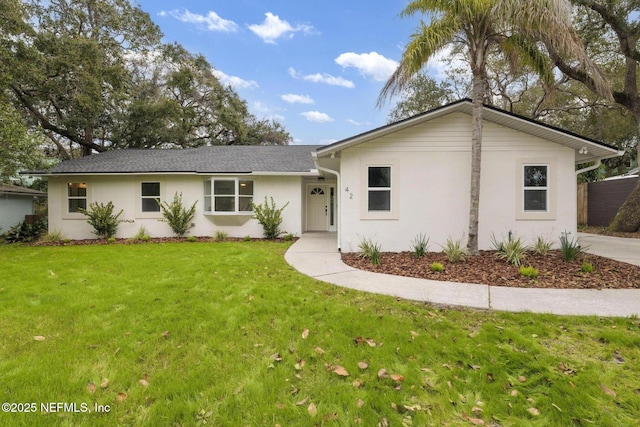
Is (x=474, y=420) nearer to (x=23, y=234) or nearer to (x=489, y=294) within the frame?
(x=489, y=294)

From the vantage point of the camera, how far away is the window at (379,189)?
312 inches

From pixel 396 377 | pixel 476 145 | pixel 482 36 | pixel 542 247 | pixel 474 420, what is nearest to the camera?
pixel 474 420

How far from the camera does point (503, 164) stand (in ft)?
25.3

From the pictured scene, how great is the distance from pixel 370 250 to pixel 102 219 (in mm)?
10182

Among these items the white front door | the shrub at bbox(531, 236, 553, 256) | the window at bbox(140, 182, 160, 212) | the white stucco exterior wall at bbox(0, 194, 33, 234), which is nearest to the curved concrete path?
the shrub at bbox(531, 236, 553, 256)

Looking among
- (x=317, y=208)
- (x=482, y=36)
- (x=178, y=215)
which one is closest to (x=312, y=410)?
(x=482, y=36)

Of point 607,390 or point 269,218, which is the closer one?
point 607,390

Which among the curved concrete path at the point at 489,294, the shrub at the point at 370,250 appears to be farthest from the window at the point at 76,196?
the shrub at the point at 370,250

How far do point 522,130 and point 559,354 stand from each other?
264 inches

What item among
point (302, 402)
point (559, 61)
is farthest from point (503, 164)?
point (302, 402)

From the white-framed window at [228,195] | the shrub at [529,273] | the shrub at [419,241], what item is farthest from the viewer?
the white-framed window at [228,195]

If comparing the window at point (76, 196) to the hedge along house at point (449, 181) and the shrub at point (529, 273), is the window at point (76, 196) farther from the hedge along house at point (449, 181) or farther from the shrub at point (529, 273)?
the shrub at point (529, 273)

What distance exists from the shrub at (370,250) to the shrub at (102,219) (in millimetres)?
9582

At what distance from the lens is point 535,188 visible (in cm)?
772
